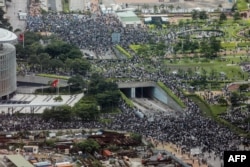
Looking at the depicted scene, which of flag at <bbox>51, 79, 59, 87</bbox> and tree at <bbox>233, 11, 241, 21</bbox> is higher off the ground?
tree at <bbox>233, 11, 241, 21</bbox>

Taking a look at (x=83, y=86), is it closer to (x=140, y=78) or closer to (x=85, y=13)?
(x=140, y=78)

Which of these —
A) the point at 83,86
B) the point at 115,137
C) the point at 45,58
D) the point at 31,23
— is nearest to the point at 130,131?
the point at 115,137

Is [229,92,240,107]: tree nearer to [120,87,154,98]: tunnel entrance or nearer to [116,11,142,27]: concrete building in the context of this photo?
[120,87,154,98]: tunnel entrance

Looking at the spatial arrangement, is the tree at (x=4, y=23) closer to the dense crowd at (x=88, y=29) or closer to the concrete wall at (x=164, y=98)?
the dense crowd at (x=88, y=29)

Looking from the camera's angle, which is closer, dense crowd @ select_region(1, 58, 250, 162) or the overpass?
dense crowd @ select_region(1, 58, 250, 162)

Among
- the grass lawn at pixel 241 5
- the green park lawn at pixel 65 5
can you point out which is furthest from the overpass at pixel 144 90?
the grass lawn at pixel 241 5

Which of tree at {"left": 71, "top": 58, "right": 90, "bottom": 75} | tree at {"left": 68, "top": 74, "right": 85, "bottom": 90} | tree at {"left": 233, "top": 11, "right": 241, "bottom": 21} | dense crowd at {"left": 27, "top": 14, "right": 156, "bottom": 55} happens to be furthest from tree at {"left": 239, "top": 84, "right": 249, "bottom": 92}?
tree at {"left": 233, "top": 11, "right": 241, "bottom": 21}

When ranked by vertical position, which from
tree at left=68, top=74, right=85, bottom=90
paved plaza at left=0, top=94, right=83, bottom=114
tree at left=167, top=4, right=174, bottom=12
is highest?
tree at left=167, top=4, right=174, bottom=12
